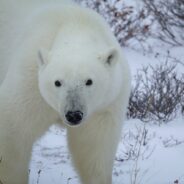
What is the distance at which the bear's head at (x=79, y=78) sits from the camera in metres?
3.43

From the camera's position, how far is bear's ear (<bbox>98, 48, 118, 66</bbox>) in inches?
143

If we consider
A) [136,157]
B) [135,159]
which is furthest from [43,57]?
[135,159]

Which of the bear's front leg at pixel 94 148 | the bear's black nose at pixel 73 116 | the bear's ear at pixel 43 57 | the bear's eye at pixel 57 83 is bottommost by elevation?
the bear's front leg at pixel 94 148

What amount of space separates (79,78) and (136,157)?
4.54ft

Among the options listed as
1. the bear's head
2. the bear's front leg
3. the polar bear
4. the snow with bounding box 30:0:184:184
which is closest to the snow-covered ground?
the snow with bounding box 30:0:184:184

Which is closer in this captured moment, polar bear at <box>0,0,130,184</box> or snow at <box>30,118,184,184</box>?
polar bear at <box>0,0,130,184</box>

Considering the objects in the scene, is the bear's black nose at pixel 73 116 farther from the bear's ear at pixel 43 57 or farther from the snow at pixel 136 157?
the snow at pixel 136 157

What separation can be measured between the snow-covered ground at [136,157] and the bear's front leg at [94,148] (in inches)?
6.3

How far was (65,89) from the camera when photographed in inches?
→ 136

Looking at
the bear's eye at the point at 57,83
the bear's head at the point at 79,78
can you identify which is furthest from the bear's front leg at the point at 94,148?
the bear's eye at the point at 57,83

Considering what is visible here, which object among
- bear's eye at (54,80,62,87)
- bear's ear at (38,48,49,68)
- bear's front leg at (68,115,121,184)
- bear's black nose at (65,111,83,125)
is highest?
bear's ear at (38,48,49,68)

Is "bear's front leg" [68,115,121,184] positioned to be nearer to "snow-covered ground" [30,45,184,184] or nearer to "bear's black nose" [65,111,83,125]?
"snow-covered ground" [30,45,184,184]

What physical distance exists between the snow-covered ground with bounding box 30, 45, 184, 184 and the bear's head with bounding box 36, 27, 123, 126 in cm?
78

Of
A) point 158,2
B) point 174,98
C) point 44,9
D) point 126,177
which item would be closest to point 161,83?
point 174,98
